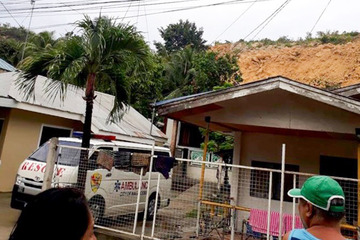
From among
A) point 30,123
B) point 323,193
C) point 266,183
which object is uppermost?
point 30,123

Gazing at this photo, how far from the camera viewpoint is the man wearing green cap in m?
1.60

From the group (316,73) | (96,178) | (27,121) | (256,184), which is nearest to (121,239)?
(96,178)

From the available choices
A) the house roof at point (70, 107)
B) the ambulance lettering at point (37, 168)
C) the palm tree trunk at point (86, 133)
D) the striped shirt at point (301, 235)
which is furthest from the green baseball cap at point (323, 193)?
the house roof at point (70, 107)

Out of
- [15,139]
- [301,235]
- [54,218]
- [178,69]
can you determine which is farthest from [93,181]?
[178,69]

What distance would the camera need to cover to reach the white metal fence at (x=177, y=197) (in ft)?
20.3

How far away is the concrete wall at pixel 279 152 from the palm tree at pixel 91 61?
12.7ft

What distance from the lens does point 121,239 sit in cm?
598

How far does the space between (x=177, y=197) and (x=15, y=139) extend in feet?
23.6

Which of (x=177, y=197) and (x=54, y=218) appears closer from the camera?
(x=54, y=218)

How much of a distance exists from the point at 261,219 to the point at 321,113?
2588 millimetres

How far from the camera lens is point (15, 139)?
34.9 feet

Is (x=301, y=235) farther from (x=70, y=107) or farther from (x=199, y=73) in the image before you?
Answer: (x=199, y=73)

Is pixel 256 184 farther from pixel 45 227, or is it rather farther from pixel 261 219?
pixel 45 227

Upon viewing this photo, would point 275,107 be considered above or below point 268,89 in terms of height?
below
